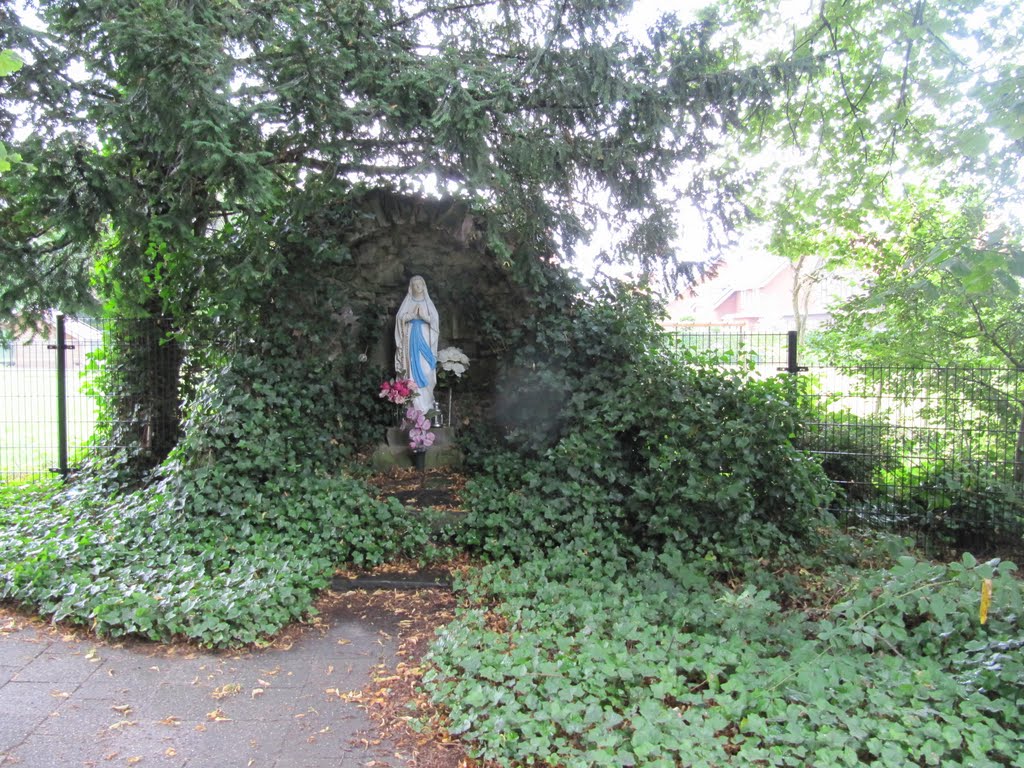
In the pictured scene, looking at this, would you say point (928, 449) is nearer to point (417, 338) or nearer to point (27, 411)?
point (417, 338)

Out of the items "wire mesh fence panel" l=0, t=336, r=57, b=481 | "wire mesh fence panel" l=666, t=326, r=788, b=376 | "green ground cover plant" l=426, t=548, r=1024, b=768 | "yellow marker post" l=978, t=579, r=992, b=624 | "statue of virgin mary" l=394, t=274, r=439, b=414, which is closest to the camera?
"green ground cover plant" l=426, t=548, r=1024, b=768

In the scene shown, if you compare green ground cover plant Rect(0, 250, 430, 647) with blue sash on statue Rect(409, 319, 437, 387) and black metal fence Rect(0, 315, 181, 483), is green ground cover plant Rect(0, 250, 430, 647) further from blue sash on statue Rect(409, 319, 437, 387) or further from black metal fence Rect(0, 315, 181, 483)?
blue sash on statue Rect(409, 319, 437, 387)

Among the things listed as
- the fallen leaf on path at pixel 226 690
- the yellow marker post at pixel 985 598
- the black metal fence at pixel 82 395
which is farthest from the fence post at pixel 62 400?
the yellow marker post at pixel 985 598

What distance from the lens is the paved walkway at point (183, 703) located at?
2996 millimetres

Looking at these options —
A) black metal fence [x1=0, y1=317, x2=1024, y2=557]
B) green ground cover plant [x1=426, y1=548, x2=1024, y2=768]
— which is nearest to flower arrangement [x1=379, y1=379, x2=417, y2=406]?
black metal fence [x1=0, y1=317, x2=1024, y2=557]

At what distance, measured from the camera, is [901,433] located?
698 cm

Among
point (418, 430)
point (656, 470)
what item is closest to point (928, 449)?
point (656, 470)

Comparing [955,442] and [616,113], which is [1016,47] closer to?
[616,113]

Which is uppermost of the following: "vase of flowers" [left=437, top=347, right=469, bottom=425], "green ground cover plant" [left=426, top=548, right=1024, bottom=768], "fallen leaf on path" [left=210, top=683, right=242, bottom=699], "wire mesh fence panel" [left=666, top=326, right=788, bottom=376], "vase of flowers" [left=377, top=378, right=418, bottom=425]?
"wire mesh fence panel" [left=666, top=326, right=788, bottom=376]

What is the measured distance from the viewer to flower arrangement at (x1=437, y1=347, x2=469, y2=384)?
770 cm

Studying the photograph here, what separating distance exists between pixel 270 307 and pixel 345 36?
111 inches

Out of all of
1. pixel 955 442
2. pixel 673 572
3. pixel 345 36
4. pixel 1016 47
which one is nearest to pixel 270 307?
pixel 345 36

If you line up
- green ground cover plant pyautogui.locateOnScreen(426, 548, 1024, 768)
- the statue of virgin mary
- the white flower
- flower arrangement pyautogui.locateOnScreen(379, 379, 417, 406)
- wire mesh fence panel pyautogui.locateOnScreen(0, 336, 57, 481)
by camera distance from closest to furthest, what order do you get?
green ground cover plant pyautogui.locateOnScreen(426, 548, 1024, 768), flower arrangement pyautogui.locateOnScreen(379, 379, 417, 406), the statue of virgin mary, the white flower, wire mesh fence panel pyautogui.locateOnScreen(0, 336, 57, 481)

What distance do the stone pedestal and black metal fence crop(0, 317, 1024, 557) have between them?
2.52 meters
